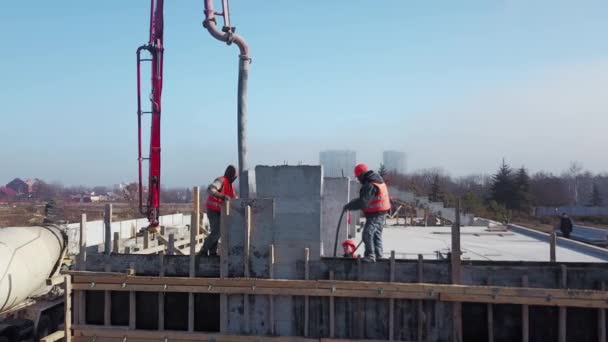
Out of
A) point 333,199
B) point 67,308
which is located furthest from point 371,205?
point 67,308

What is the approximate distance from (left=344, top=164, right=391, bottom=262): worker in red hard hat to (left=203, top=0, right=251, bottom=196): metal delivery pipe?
20.2ft

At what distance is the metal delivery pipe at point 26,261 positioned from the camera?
8102mm

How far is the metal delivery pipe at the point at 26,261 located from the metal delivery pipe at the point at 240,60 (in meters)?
4.94

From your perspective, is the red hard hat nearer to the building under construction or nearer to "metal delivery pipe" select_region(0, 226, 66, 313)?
the building under construction

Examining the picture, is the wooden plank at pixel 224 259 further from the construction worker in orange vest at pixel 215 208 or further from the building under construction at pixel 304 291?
the construction worker in orange vest at pixel 215 208

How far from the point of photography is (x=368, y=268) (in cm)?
696

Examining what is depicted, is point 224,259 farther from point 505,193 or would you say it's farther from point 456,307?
point 505,193

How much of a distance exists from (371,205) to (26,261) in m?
6.09

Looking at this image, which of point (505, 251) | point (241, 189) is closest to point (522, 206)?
point (505, 251)

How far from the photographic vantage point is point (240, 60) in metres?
13.6

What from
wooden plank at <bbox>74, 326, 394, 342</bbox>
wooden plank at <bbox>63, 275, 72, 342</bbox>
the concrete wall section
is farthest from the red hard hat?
wooden plank at <bbox>63, 275, 72, 342</bbox>

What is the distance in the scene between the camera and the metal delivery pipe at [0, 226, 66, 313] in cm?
810

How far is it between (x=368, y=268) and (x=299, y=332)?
4.29 ft

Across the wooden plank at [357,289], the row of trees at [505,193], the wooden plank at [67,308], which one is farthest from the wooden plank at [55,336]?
the row of trees at [505,193]
